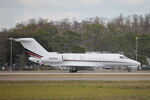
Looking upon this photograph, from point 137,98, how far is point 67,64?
36.9 metres

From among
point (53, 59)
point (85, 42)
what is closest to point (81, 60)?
point (53, 59)

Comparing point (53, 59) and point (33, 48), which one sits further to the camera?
point (33, 48)

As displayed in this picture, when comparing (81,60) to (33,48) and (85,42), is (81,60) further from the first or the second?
(85,42)

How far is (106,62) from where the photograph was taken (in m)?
55.1

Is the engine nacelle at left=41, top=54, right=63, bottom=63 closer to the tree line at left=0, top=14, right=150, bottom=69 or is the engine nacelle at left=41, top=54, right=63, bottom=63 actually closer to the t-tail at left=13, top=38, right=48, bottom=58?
the t-tail at left=13, top=38, right=48, bottom=58

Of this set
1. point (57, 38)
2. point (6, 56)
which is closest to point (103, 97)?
point (6, 56)

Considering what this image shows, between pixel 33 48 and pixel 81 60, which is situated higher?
pixel 33 48

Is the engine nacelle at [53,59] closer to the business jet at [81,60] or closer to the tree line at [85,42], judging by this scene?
the business jet at [81,60]

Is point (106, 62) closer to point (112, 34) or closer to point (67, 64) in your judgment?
point (67, 64)

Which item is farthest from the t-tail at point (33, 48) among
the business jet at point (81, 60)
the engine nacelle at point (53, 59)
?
the engine nacelle at point (53, 59)

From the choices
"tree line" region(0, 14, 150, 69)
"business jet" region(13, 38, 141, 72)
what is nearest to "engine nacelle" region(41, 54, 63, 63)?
"business jet" region(13, 38, 141, 72)

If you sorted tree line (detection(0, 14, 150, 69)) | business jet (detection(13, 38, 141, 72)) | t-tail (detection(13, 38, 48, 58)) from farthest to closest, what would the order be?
tree line (detection(0, 14, 150, 69)) → t-tail (detection(13, 38, 48, 58)) → business jet (detection(13, 38, 141, 72))

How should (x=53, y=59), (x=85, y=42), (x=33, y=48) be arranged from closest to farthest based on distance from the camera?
1. (x=53, y=59)
2. (x=33, y=48)
3. (x=85, y=42)

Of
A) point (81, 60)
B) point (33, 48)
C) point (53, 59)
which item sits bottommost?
A: point (81, 60)
